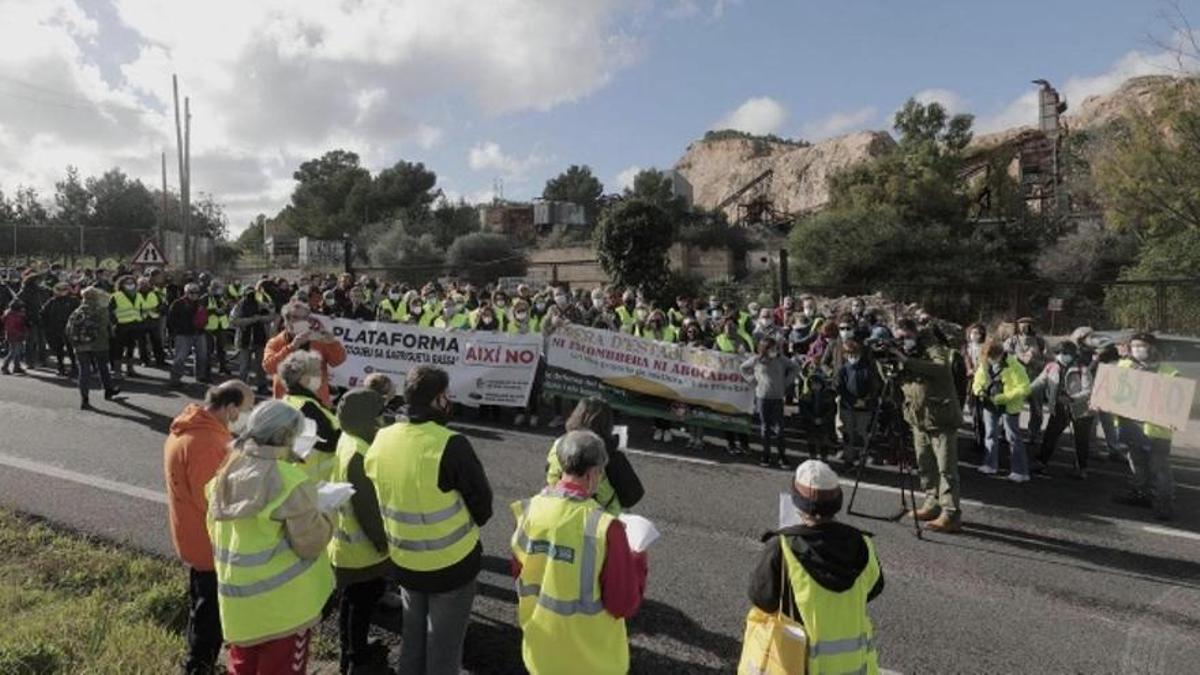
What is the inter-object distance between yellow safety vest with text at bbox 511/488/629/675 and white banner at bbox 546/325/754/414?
7406mm

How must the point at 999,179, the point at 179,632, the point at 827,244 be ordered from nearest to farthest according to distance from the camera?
the point at 179,632 → the point at 827,244 → the point at 999,179

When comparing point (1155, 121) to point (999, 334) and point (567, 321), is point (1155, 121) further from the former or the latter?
point (567, 321)

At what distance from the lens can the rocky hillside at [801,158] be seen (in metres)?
66.8

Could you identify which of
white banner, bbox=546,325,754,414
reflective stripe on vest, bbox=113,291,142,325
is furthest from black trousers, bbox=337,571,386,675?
reflective stripe on vest, bbox=113,291,142,325

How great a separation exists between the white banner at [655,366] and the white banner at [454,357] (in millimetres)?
512

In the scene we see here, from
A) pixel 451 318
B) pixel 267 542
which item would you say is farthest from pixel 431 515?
A: pixel 451 318

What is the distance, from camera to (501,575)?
5.95 m

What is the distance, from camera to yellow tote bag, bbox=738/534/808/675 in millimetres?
3055

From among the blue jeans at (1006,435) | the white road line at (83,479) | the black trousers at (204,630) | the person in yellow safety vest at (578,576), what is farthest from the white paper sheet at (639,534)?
the blue jeans at (1006,435)

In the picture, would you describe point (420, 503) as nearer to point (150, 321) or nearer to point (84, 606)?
point (84, 606)

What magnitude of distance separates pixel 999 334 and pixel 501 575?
25.7ft

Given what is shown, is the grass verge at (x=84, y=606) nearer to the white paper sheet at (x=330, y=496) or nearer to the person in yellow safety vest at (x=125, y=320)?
the white paper sheet at (x=330, y=496)

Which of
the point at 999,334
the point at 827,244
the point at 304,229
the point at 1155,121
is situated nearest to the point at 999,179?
the point at 827,244

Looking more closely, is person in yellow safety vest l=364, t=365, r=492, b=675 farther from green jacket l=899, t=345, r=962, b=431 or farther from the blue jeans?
the blue jeans
